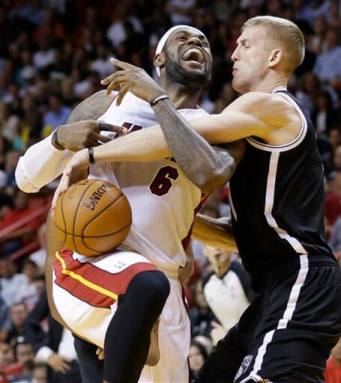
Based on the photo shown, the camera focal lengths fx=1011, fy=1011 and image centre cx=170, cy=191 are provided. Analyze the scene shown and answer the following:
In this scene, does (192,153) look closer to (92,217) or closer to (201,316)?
(92,217)

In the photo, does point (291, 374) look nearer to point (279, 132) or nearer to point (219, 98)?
point (279, 132)

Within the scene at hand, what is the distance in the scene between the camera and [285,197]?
4676 mm

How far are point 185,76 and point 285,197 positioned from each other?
81 cm

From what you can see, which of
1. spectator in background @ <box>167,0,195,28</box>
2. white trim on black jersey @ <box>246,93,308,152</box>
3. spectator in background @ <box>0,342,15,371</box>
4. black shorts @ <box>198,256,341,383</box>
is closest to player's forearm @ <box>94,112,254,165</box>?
white trim on black jersey @ <box>246,93,308,152</box>

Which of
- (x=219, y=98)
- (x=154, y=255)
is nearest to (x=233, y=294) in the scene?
(x=154, y=255)

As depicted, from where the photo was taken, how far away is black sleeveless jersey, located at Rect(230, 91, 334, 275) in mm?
4660

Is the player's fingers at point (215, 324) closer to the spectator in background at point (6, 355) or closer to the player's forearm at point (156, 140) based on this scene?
the spectator in background at point (6, 355)

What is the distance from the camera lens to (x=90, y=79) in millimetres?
15953

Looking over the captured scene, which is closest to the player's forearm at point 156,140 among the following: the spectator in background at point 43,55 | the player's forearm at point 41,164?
the player's forearm at point 41,164

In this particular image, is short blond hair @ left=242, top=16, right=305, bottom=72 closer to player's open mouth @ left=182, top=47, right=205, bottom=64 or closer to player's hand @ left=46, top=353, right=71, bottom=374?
player's open mouth @ left=182, top=47, right=205, bottom=64

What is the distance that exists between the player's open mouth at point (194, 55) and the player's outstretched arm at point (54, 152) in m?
0.44

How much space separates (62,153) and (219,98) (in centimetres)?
894

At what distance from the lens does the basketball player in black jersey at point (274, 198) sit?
4.51 m

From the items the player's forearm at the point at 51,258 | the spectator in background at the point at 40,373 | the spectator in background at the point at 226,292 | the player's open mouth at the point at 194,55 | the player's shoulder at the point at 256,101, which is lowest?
the spectator in background at the point at 40,373
